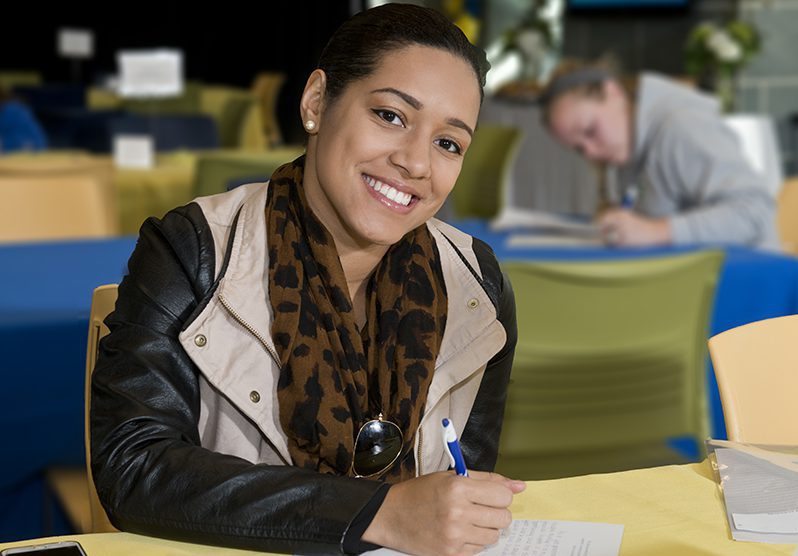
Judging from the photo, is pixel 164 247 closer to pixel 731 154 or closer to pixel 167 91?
pixel 731 154

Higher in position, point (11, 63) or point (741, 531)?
point (741, 531)

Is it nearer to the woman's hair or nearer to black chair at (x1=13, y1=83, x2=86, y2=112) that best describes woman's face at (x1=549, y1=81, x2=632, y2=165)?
the woman's hair

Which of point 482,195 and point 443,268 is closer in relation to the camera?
point 443,268

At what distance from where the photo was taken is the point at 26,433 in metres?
2.16

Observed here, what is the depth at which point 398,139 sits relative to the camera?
1.28 meters

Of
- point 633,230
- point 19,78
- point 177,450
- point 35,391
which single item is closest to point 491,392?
point 177,450

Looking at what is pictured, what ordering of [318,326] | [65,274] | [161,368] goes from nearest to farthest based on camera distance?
[161,368] < [318,326] < [65,274]

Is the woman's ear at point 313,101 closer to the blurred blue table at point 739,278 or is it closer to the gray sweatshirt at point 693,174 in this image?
the blurred blue table at point 739,278

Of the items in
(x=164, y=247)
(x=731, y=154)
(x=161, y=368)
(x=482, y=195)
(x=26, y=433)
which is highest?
(x=164, y=247)

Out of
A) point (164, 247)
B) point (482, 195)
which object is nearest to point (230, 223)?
point (164, 247)

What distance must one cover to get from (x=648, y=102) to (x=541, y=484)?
2.21 meters

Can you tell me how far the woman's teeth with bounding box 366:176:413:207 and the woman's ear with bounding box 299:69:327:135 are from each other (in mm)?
110

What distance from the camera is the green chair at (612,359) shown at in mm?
2125

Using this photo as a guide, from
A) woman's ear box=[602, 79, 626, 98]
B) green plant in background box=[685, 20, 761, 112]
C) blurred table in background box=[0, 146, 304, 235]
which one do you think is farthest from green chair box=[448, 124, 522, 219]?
green plant in background box=[685, 20, 761, 112]
